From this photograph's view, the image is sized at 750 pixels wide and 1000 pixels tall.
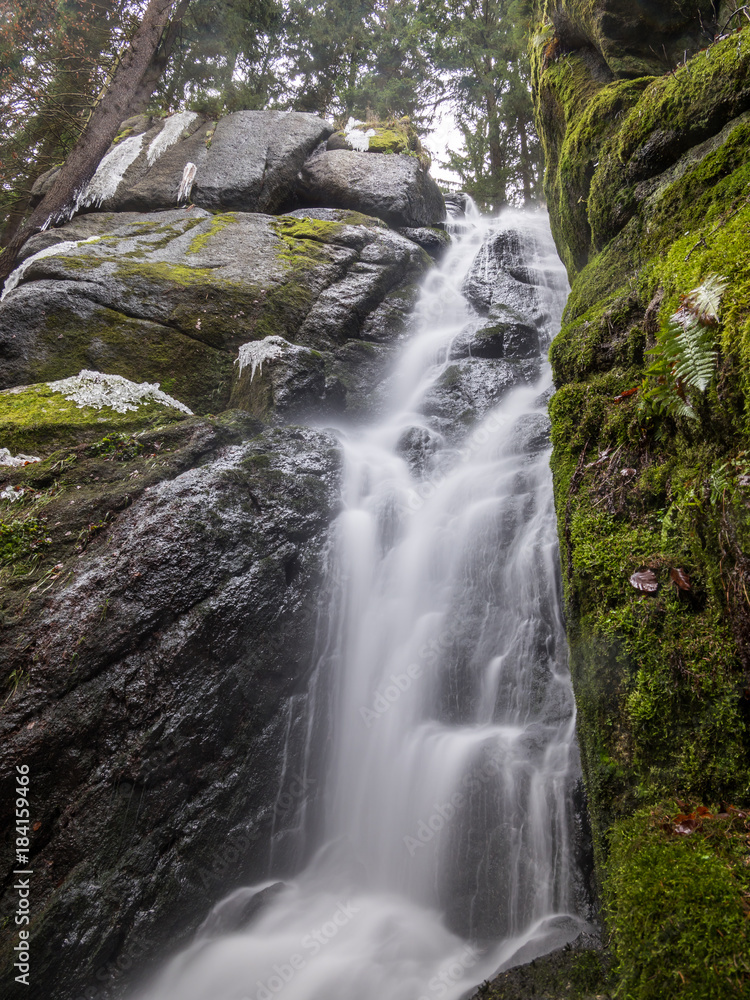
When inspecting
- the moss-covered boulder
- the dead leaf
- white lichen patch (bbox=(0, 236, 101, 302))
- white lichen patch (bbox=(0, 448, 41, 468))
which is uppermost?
white lichen patch (bbox=(0, 236, 101, 302))

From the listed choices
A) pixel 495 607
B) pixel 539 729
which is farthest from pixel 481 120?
pixel 539 729

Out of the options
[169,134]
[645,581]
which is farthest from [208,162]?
[645,581]

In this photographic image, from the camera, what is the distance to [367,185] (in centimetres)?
1351

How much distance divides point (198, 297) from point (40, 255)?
3.34 meters

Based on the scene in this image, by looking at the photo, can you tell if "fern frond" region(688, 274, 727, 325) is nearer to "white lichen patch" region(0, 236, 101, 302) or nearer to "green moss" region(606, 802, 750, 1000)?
"green moss" region(606, 802, 750, 1000)

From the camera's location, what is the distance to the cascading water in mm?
3479

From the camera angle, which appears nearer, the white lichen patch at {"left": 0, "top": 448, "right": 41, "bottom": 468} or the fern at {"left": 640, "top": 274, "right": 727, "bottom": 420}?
the fern at {"left": 640, "top": 274, "right": 727, "bottom": 420}

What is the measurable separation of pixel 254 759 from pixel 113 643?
164 cm

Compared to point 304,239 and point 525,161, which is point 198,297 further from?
point 525,161

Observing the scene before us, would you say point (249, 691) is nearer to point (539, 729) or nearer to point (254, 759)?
point (254, 759)

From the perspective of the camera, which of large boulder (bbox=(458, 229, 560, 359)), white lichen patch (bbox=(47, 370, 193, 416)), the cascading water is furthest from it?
large boulder (bbox=(458, 229, 560, 359))

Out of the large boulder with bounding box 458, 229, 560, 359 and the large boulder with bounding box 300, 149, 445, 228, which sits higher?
the large boulder with bounding box 300, 149, 445, 228

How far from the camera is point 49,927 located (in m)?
3.42

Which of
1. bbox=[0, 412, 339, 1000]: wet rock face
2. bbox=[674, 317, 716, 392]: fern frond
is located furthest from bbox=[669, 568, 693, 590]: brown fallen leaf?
bbox=[0, 412, 339, 1000]: wet rock face
